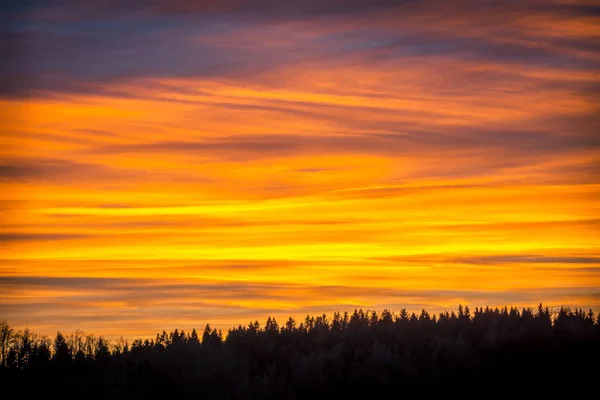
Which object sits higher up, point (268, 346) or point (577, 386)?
point (268, 346)

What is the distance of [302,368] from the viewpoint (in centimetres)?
16062

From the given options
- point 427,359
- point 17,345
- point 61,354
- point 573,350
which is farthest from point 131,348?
point 573,350

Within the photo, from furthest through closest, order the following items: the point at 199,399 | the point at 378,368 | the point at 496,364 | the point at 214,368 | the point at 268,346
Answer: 1. the point at 268,346
2. the point at 496,364
3. the point at 378,368
4. the point at 214,368
5. the point at 199,399

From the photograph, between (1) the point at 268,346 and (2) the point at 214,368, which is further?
(1) the point at 268,346

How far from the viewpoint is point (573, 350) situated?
18000cm

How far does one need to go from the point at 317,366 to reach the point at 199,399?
33.4m

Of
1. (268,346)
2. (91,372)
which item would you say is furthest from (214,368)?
(268,346)

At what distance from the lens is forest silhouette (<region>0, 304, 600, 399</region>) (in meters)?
134

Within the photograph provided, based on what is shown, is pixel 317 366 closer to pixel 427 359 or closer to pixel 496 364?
pixel 427 359

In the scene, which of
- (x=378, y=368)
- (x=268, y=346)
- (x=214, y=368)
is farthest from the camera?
(x=268, y=346)

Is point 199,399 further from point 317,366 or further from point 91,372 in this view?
point 317,366

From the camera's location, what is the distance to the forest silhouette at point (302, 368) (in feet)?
440

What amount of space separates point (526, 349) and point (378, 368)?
4107cm

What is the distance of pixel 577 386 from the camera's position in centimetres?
14838
